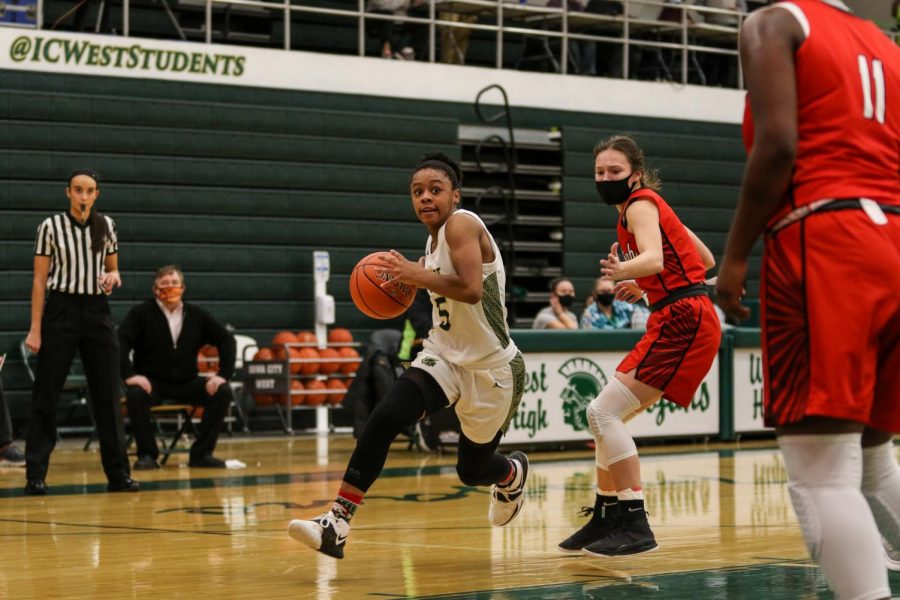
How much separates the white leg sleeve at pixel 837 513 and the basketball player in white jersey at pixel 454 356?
8.37 feet

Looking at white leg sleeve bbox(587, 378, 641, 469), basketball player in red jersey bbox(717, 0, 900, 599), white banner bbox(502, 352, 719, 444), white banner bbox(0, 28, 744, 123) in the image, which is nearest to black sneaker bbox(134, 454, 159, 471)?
white banner bbox(502, 352, 719, 444)

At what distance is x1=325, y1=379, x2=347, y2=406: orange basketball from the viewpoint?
15547 millimetres

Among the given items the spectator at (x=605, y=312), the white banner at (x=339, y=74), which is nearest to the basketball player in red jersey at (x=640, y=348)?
the spectator at (x=605, y=312)

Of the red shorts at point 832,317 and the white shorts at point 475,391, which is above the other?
the red shorts at point 832,317

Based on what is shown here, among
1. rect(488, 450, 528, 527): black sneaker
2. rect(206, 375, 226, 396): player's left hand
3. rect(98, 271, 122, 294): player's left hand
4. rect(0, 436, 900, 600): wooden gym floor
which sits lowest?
rect(0, 436, 900, 600): wooden gym floor

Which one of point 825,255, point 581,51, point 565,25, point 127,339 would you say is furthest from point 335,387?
point 825,255

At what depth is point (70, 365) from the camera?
912 cm

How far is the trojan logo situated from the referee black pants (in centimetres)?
459

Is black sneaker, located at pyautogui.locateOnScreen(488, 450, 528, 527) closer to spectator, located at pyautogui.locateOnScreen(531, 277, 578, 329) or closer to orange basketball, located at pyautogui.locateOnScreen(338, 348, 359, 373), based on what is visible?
spectator, located at pyautogui.locateOnScreen(531, 277, 578, 329)

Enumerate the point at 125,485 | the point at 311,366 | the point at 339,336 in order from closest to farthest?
the point at 125,485 → the point at 311,366 → the point at 339,336

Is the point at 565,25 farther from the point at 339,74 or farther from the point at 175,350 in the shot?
the point at 175,350

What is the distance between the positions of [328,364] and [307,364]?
30 centimetres

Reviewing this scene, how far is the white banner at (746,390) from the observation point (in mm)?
13648

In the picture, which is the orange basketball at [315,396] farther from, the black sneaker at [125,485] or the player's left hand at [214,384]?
the black sneaker at [125,485]
